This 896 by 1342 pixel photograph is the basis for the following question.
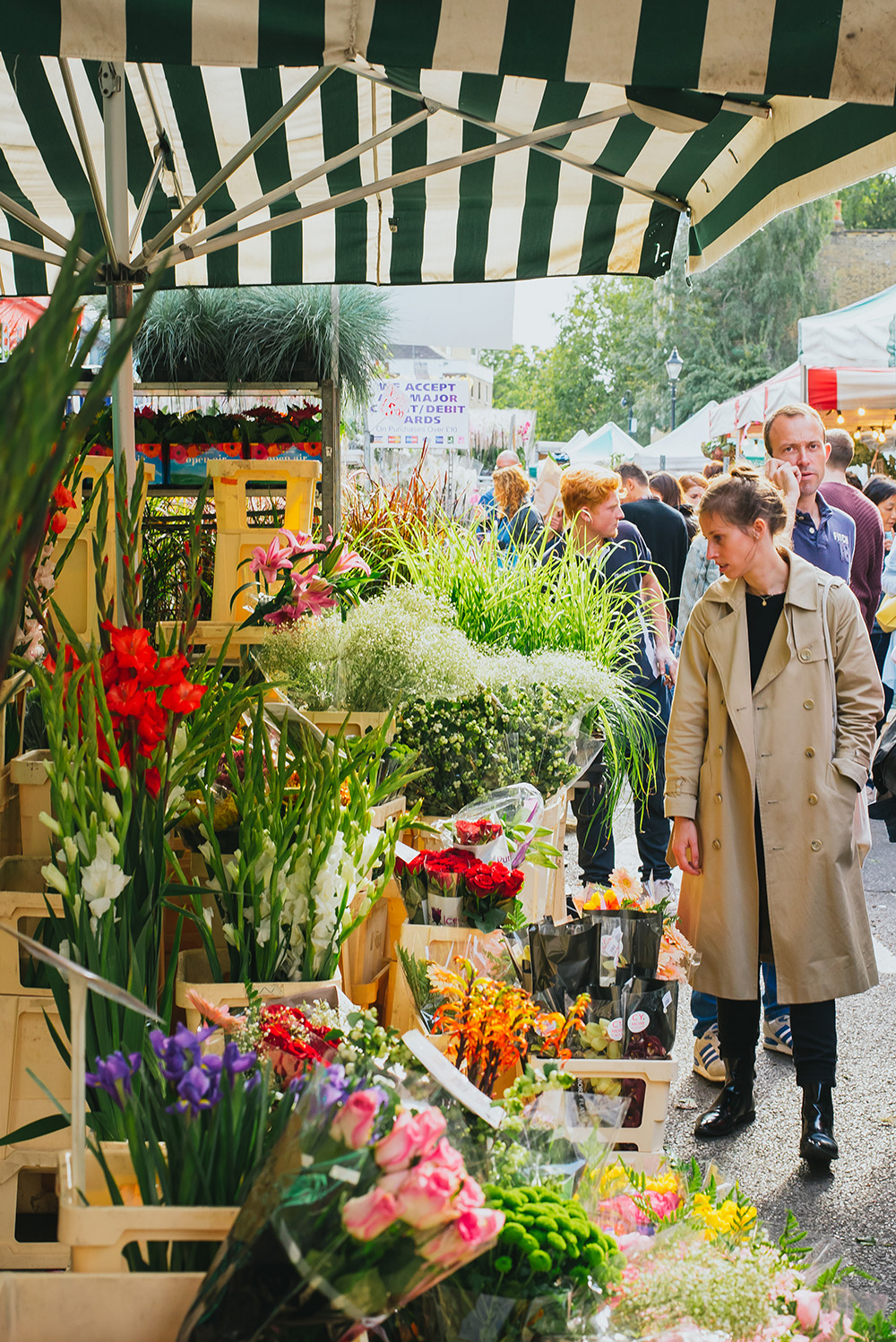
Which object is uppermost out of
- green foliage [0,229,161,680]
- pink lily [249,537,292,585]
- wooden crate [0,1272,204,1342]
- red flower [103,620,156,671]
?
green foliage [0,229,161,680]

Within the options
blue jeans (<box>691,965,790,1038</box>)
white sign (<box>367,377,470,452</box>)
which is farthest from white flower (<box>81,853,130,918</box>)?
white sign (<box>367,377,470,452</box>)

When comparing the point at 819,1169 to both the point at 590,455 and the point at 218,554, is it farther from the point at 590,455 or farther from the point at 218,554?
the point at 590,455

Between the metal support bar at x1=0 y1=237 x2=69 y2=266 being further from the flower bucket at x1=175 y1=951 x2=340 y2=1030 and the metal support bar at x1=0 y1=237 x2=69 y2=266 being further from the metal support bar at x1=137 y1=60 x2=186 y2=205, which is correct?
the flower bucket at x1=175 y1=951 x2=340 y2=1030

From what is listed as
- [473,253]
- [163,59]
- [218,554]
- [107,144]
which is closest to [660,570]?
[473,253]

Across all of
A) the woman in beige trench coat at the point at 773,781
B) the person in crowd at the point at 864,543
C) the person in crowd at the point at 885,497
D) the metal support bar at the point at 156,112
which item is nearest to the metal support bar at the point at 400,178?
the metal support bar at the point at 156,112

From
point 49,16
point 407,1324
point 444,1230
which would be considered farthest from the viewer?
point 49,16

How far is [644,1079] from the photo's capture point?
6.66 ft

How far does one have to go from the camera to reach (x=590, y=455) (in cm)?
2511

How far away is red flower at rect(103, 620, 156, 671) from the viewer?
1661mm

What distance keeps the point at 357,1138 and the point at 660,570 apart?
4939 millimetres

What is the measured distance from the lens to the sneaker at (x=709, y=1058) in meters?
3.53

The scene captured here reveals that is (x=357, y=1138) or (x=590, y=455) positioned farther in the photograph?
(x=590, y=455)

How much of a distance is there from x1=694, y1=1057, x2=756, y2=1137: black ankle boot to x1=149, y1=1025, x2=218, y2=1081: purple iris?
237cm

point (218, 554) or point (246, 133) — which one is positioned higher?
point (246, 133)
